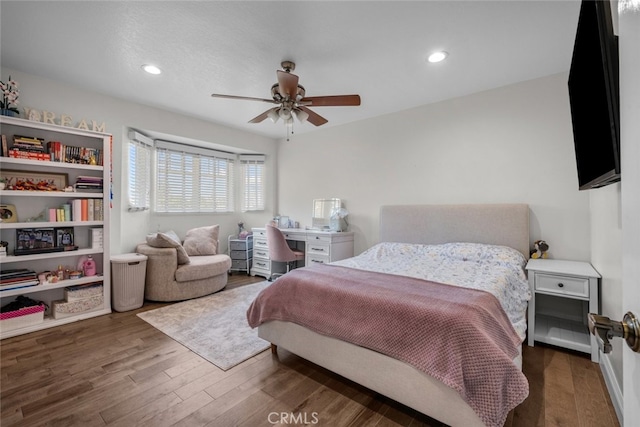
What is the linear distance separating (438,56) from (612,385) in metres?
2.71

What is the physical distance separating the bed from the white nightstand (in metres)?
0.18

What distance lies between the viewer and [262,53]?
2.44 meters

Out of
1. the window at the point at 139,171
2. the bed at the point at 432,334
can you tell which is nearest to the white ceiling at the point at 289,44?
the window at the point at 139,171

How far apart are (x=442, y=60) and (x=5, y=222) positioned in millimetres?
4474

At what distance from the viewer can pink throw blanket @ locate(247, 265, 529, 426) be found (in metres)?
1.28

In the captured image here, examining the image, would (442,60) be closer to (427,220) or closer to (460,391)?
(427,220)

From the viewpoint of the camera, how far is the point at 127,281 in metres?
3.23

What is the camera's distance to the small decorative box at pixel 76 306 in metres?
2.86

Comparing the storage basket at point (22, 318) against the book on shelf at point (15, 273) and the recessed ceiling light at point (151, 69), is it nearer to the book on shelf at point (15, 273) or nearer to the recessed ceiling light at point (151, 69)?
the book on shelf at point (15, 273)

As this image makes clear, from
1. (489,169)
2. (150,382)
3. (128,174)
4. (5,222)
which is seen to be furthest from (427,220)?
(5,222)

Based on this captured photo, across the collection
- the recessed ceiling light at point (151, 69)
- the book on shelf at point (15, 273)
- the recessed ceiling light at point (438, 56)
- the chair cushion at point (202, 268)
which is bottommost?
Result: the chair cushion at point (202, 268)

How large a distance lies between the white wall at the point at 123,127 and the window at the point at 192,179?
0.20 meters

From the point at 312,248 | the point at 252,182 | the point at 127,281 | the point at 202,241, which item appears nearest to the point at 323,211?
the point at 312,248

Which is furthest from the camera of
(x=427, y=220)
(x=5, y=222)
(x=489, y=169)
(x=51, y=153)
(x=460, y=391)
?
(x=427, y=220)
